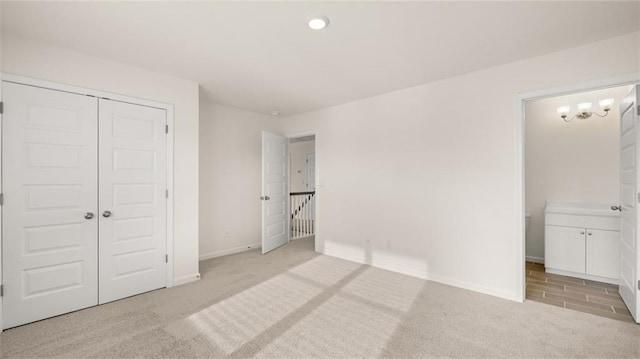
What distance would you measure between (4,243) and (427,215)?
4303mm

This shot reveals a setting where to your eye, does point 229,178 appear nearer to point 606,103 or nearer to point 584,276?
point 584,276

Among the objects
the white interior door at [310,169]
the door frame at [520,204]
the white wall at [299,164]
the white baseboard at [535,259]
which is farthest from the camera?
the white interior door at [310,169]

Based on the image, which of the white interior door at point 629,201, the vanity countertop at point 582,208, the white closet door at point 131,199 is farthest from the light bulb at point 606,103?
the white closet door at point 131,199

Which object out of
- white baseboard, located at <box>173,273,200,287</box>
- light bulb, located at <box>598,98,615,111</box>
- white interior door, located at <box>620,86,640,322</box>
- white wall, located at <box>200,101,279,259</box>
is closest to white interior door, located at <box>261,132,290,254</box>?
white wall, located at <box>200,101,279,259</box>

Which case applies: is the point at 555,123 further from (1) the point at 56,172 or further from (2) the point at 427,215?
(1) the point at 56,172

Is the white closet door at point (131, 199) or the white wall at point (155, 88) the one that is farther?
the white closet door at point (131, 199)

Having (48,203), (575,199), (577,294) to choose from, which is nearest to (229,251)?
(48,203)

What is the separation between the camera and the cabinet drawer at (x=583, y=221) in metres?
3.31

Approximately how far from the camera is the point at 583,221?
137 inches

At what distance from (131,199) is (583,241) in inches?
217

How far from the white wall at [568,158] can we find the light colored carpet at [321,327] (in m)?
2.00

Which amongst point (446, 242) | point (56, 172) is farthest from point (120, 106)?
point (446, 242)

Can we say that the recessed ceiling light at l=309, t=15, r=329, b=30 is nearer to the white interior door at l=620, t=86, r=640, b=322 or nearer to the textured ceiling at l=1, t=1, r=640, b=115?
the textured ceiling at l=1, t=1, r=640, b=115

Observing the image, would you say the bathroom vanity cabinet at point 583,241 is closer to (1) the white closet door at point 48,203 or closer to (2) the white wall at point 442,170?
(2) the white wall at point 442,170
